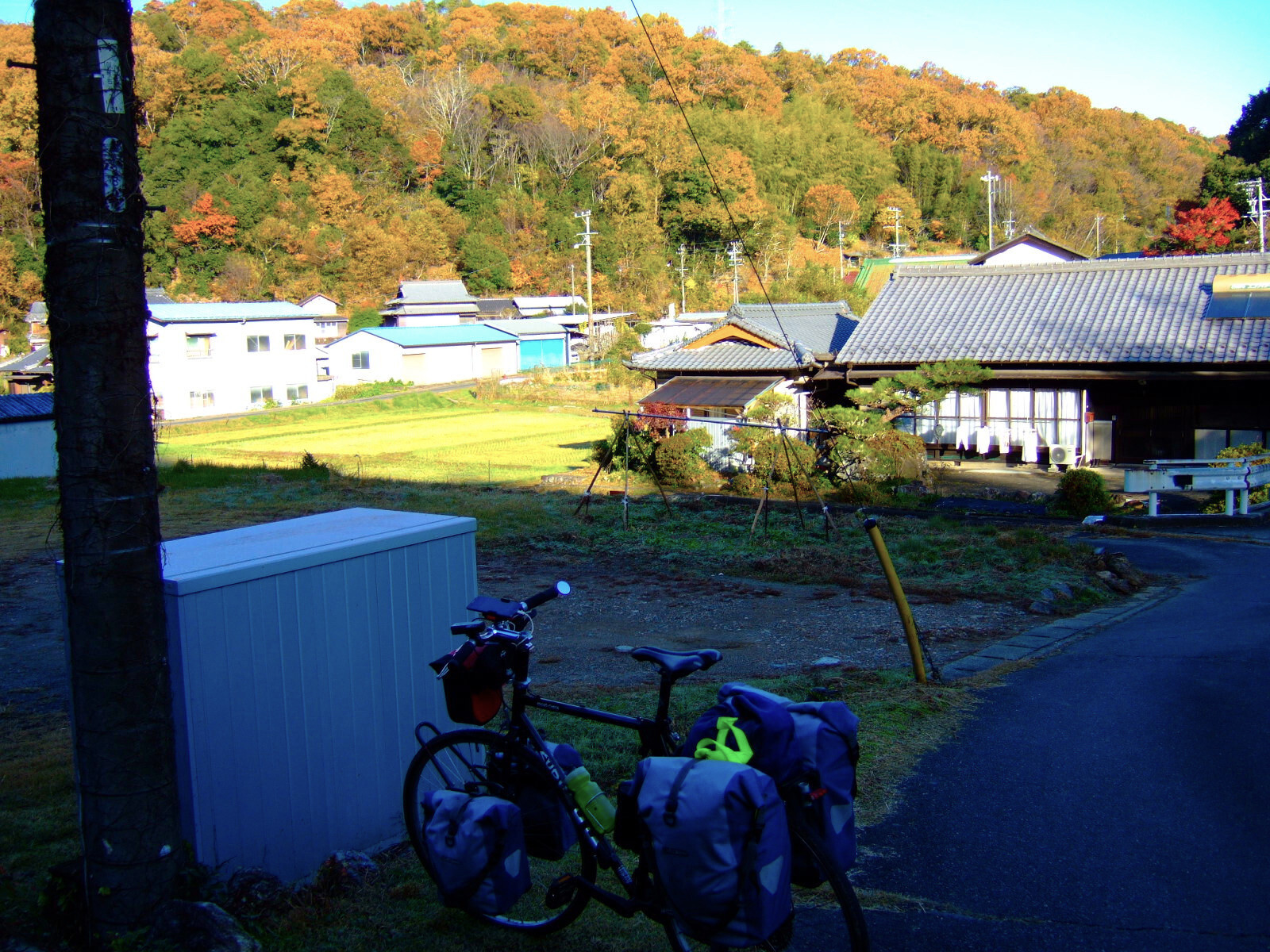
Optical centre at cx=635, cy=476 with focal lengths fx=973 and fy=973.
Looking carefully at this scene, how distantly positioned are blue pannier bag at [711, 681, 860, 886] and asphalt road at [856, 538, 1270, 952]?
583 millimetres

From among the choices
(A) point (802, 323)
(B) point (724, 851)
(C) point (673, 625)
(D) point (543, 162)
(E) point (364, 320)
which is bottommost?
(C) point (673, 625)

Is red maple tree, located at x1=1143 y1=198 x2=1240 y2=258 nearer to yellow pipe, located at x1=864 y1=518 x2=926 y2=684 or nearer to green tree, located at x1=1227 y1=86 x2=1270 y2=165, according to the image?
green tree, located at x1=1227 y1=86 x2=1270 y2=165

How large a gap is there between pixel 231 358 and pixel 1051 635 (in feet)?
130

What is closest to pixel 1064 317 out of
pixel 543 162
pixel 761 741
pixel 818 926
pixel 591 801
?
pixel 818 926

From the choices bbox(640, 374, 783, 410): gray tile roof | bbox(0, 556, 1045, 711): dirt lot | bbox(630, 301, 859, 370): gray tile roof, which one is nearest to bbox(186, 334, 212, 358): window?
bbox(630, 301, 859, 370): gray tile roof

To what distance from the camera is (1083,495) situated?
586 inches

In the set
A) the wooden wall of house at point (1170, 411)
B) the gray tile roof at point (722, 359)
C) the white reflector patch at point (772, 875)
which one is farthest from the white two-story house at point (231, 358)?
the white reflector patch at point (772, 875)

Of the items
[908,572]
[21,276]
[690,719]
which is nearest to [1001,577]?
[908,572]

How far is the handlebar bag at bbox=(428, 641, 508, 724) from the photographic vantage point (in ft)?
9.70

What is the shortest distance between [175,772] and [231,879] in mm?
400

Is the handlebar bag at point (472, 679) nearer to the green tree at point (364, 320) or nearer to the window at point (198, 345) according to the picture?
the window at point (198, 345)

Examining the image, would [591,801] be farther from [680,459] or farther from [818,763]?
[680,459]

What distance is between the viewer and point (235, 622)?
3.22 metres

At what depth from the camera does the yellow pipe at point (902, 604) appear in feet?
17.6
